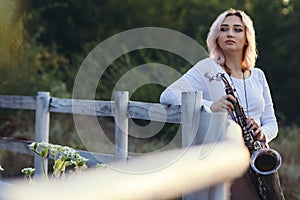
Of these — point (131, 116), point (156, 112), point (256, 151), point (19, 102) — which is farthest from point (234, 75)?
point (19, 102)

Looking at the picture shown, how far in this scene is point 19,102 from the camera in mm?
5629

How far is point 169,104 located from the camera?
3555 millimetres

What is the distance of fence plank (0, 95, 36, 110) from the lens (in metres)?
5.43

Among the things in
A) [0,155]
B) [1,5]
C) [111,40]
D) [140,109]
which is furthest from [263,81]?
[111,40]

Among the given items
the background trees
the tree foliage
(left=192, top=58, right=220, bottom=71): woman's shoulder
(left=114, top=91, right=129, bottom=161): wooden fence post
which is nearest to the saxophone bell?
(left=192, top=58, right=220, bottom=71): woman's shoulder

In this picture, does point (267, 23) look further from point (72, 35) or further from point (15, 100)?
point (15, 100)

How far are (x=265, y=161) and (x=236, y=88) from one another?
1.51 ft

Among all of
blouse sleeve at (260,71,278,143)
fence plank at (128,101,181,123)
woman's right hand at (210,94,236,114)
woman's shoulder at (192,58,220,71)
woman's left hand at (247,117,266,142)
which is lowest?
woman's left hand at (247,117,266,142)

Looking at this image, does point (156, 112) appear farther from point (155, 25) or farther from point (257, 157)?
point (155, 25)

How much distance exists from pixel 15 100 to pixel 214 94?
2.96 m

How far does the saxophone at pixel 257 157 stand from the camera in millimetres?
2875

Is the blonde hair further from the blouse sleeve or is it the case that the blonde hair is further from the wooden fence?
the wooden fence

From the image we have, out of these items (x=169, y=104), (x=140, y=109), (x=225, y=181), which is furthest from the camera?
(x=140, y=109)

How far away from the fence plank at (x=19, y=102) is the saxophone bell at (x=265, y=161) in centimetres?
294
